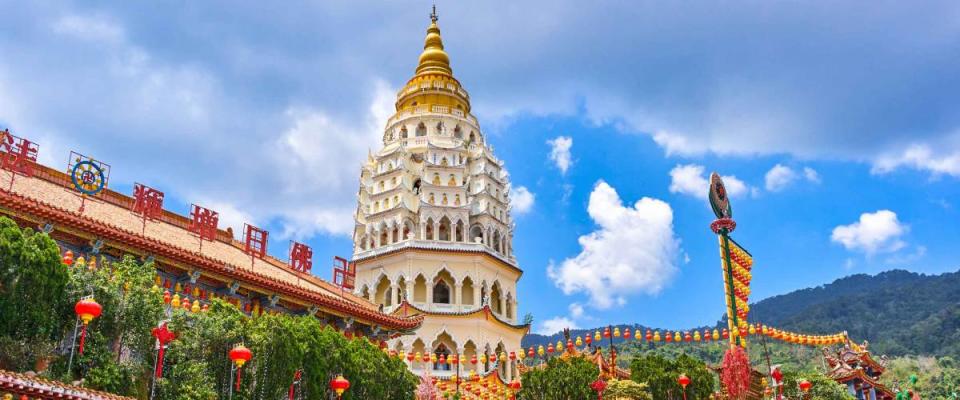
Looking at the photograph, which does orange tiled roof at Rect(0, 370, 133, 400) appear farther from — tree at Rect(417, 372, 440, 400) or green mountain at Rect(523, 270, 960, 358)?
green mountain at Rect(523, 270, 960, 358)

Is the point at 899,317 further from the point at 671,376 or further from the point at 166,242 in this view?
the point at 166,242

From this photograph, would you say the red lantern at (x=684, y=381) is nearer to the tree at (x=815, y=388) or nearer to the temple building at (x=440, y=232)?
the tree at (x=815, y=388)

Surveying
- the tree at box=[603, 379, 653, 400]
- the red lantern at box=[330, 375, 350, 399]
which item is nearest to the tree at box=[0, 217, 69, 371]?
the red lantern at box=[330, 375, 350, 399]

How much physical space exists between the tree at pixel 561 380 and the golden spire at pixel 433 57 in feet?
99.0

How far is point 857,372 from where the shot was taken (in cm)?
4203

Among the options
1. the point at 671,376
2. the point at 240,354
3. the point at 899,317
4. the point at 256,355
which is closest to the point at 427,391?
the point at 671,376

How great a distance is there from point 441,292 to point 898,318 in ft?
301

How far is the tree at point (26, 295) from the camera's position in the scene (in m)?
17.5

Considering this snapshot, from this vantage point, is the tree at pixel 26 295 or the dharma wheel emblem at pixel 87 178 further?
the dharma wheel emblem at pixel 87 178

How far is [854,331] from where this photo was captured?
114 metres

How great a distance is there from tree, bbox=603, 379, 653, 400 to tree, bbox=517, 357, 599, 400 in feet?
2.13

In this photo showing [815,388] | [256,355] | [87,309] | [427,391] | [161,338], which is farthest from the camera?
[815,388]

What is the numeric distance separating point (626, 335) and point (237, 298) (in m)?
16.5

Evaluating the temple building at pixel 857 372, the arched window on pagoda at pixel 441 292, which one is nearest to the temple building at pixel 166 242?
the arched window on pagoda at pixel 441 292
